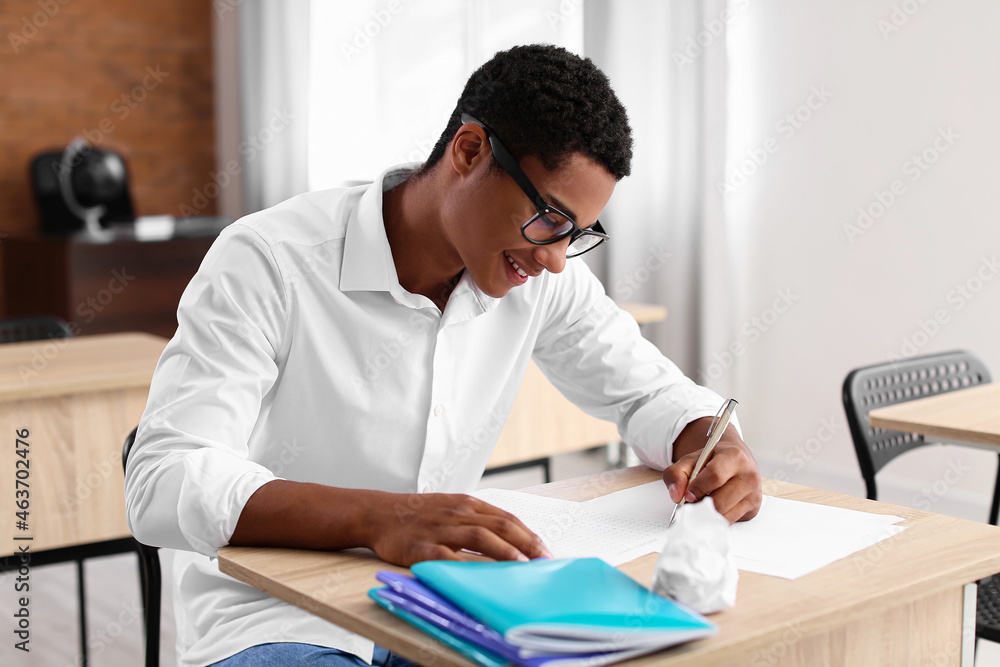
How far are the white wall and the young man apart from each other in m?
2.10

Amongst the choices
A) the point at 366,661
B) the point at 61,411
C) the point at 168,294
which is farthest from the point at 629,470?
the point at 168,294

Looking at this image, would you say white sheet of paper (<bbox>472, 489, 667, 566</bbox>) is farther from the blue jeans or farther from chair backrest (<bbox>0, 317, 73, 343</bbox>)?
chair backrest (<bbox>0, 317, 73, 343</bbox>)

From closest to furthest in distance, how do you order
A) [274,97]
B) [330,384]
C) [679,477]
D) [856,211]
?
[679,477]
[330,384]
[856,211]
[274,97]

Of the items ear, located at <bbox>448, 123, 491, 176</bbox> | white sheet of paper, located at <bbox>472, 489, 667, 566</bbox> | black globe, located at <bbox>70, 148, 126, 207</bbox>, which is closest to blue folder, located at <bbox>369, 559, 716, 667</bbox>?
white sheet of paper, located at <bbox>472, 489, 667, 566</bbox>

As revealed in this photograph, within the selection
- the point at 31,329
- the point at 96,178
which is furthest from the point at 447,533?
the point at 96,178

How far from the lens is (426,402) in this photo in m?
1.34

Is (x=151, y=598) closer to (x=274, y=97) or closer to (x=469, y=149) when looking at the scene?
(x=469, y=149)

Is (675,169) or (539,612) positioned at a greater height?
(675,169)

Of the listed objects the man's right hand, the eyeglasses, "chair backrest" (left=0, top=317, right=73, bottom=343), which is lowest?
"chair backrest" (left=0, top=317, right=73, bottom=343)

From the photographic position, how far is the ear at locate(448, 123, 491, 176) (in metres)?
1.21

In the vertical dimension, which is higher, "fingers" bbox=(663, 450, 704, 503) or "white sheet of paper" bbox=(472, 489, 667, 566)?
"fingers" bbox=(663, 450, 704, 503)

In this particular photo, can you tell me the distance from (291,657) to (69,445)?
1293 millimetres

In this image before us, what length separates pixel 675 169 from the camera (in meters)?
3.93

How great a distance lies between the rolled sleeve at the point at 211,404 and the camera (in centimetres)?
101
